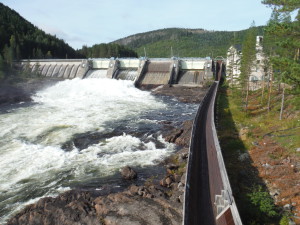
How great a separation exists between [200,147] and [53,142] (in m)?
16.1

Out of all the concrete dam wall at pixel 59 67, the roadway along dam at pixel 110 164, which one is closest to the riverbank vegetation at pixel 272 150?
the roadway along dam at pixel 110 164

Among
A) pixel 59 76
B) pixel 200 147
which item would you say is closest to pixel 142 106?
pixel 200 147

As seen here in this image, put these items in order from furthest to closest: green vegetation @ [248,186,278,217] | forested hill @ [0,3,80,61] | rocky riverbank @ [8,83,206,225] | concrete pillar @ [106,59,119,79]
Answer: forested hill @ [0,3,80,61]
concrete pillar @ [106,59,119,79]
rocky riverbank @ [8,83,206,225]
green vegetation @ [248,186,278,217]

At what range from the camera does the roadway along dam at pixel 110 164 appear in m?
14.0

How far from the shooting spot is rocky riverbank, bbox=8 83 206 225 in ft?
45.0

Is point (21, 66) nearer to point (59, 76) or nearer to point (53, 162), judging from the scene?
point (59, 76)

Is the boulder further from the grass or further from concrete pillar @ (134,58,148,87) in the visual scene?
concrete pillar @ (134,58,148,87)

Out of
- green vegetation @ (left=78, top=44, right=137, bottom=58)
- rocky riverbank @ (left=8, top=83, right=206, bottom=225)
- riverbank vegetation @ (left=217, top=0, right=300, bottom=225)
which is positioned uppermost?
green vegetation @ (left=78, top=44, right=137, bottom=58)

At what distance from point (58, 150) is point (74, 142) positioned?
268 centimetres

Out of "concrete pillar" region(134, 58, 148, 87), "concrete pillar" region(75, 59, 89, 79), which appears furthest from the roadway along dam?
"concrete pillar" region(75, 59, 89, 79)

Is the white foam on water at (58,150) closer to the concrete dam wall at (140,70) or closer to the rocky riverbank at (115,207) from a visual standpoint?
the rocky riverbank at (115,207)

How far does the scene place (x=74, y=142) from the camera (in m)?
27.5

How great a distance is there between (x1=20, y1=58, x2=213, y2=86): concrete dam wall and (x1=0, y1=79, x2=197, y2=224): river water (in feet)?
54.3

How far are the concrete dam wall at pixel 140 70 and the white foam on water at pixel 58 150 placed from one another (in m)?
20.2
